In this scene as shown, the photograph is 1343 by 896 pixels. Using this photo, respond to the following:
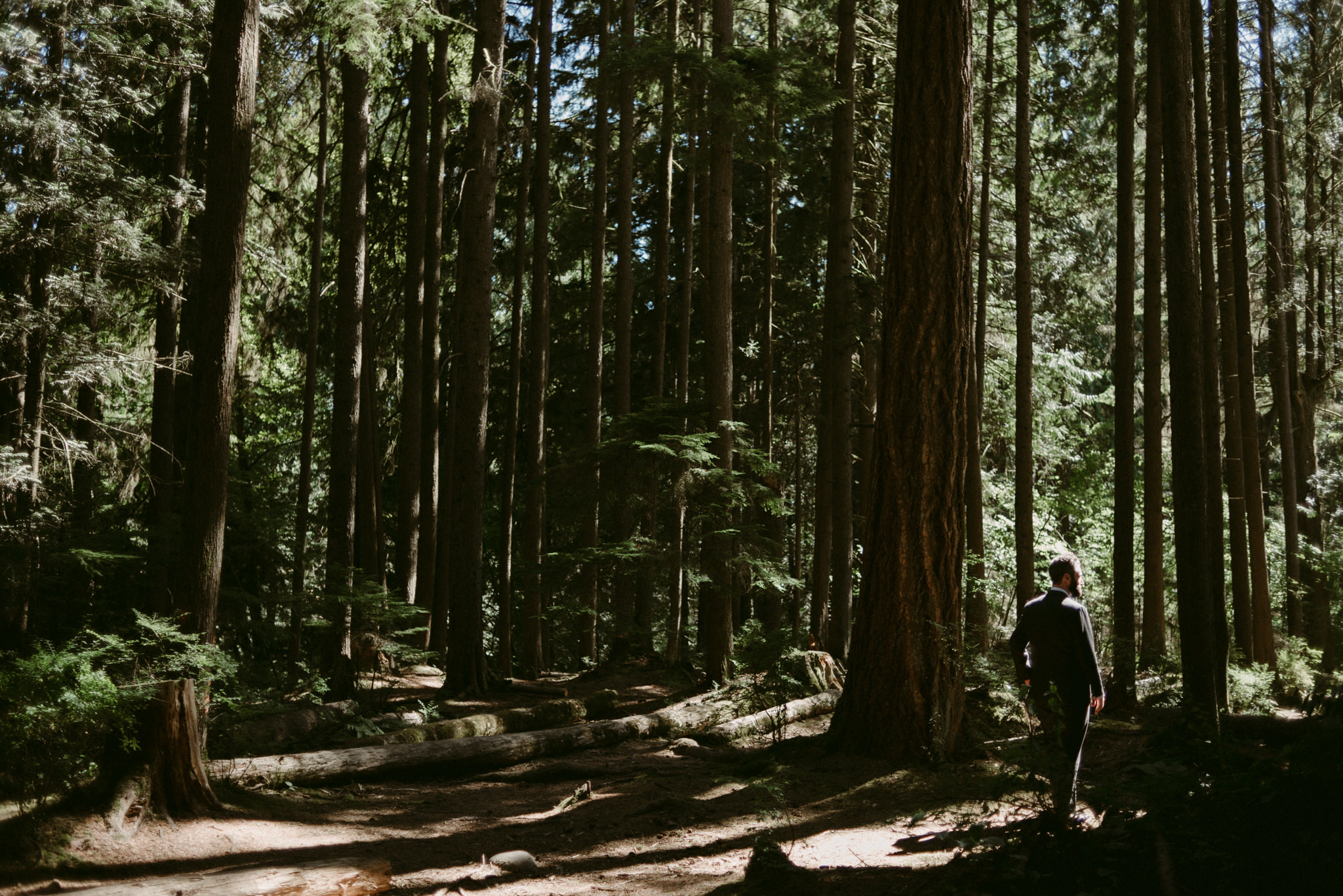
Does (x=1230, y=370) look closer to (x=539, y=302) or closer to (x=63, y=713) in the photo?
(x=539, y=302)

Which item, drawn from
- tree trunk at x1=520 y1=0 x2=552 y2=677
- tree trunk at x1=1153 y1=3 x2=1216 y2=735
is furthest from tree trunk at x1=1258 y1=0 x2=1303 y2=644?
tree trunk at x1=520 y1=0 x2=552 y2=677

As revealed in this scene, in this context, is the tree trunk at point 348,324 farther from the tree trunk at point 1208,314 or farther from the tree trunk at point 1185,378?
the tree trunk at point 1208,314

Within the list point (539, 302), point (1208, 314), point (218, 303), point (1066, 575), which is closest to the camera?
point (1066, 575)

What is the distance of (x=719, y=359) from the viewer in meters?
13.0

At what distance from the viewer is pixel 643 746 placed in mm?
10719

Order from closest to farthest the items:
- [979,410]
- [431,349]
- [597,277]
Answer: [597,277]
[979,410]
[431,349]

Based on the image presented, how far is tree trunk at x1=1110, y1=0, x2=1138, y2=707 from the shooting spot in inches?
487

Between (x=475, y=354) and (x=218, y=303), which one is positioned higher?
(x=475, y=354)

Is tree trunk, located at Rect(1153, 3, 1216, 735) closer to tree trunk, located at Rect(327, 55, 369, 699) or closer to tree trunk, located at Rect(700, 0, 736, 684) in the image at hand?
tree trunk, located at Rect(700, 0, 736, 684)

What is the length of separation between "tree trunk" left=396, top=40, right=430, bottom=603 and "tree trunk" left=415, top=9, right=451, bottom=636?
713mm

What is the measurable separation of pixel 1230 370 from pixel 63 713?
18.3 meters

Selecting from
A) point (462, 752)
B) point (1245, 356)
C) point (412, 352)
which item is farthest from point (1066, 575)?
point (412, 352)

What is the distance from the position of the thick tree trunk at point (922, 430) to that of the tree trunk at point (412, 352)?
35.8 ft

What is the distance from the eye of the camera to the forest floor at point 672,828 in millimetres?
4562
